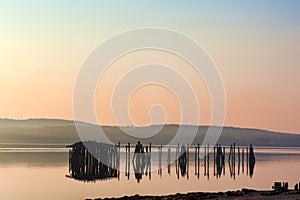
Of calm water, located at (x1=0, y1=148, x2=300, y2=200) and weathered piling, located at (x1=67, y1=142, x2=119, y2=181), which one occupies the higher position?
weathered piling, located at (x1=67, y1=142, x2=119, y2=181)

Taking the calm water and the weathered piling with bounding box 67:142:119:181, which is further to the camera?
the weathered piling with bounding box 67:142:119:181

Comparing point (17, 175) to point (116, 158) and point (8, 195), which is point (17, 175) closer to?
point (116, 158)

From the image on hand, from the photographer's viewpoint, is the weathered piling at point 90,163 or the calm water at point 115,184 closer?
the calm water at point 115,184

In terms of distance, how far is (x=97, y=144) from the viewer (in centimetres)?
5462

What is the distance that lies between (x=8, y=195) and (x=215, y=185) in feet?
49.6

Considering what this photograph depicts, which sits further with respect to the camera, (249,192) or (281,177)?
(281,177)

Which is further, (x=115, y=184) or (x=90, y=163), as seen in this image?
(x=90, y=163)

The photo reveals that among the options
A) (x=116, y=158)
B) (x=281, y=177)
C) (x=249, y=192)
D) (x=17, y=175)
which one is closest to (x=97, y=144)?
(x=116, y=158)

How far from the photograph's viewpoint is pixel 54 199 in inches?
1512

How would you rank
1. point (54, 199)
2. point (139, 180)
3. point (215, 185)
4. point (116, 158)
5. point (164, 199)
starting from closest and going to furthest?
point (164, 199), point (54, 199), point (215, 185), point (139, 180), point (116, 158)

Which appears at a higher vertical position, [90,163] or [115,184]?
[90,163]

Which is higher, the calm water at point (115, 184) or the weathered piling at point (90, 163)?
the weathered piling at point (90, 163)

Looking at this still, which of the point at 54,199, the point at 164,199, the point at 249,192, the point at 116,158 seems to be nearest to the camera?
the point at 164,199

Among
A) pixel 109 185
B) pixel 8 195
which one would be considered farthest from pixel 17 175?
pixel 8 195
